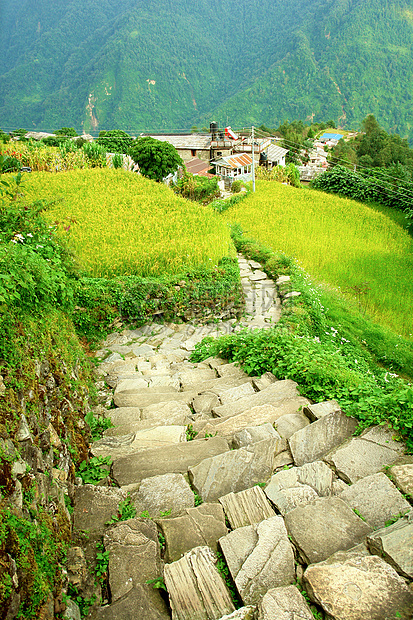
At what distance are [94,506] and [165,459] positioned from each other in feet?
2.04

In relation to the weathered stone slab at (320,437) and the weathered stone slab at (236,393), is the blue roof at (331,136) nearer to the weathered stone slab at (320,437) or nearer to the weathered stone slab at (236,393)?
the weathered stone slab at (236,393)

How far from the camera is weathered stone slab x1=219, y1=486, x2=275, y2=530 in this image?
2375mm

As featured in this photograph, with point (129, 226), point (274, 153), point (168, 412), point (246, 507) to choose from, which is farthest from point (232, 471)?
point (274, 153)

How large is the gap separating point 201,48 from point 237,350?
618 feet

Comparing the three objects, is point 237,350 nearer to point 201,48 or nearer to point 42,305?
point 42,305

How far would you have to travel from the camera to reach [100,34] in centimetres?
16388

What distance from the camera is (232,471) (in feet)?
9.15

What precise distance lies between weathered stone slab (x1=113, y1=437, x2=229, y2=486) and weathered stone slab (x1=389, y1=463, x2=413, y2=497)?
1195 millimetres

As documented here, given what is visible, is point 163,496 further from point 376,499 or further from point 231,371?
point 231,371

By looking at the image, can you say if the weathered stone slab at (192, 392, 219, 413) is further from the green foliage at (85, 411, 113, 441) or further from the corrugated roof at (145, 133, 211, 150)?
the corrugated roof at (145, 133, 211, 150)

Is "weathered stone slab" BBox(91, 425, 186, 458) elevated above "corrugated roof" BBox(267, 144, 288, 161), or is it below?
below

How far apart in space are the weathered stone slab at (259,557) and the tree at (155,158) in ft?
64.0

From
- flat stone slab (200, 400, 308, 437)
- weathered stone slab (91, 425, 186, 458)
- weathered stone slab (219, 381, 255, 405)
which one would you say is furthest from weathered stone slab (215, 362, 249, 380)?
weathered stone slab (91, 425, 186, 458)

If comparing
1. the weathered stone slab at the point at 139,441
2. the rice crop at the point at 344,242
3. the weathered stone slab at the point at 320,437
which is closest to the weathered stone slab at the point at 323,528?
the weathered stone slab at the point at 320,437
